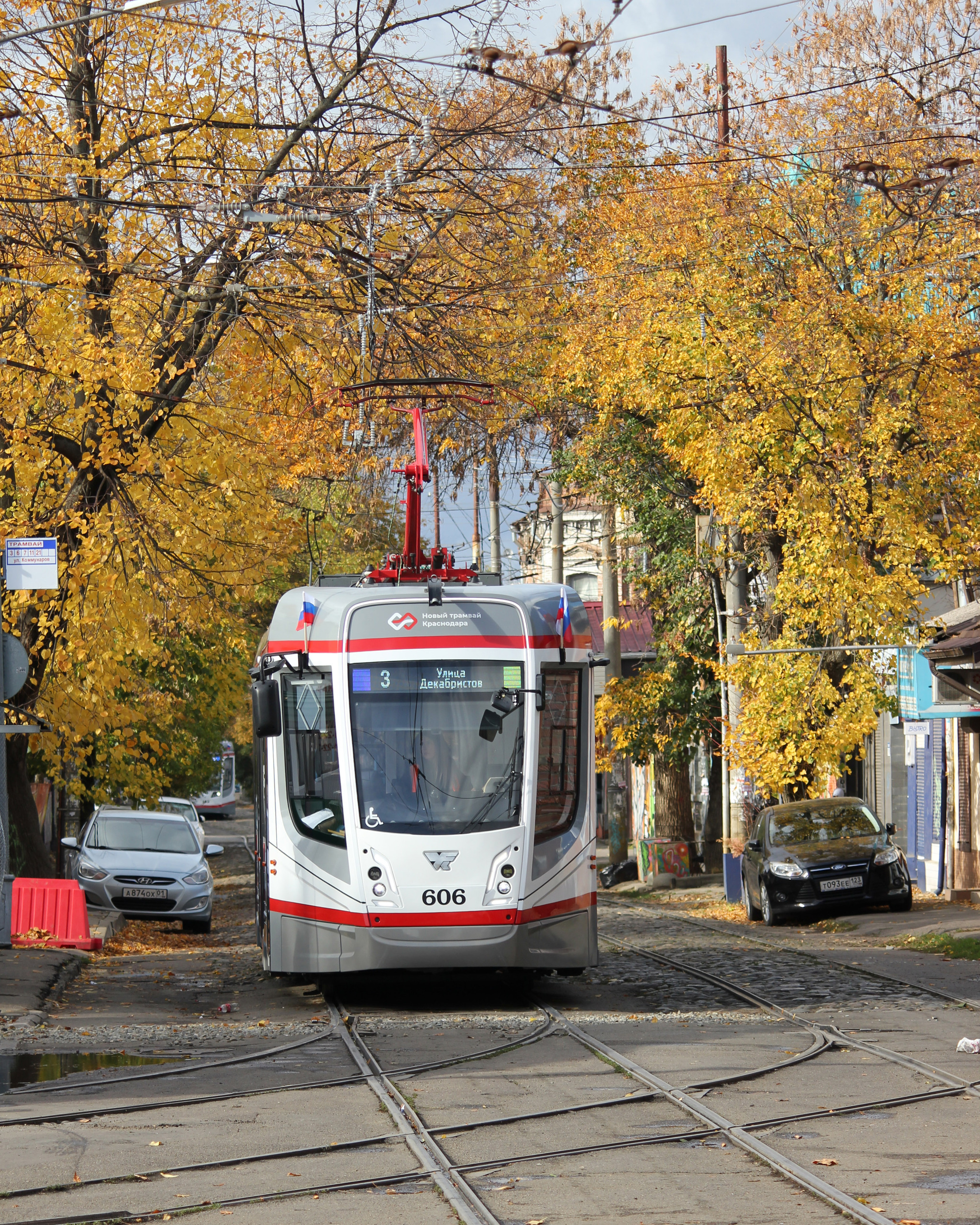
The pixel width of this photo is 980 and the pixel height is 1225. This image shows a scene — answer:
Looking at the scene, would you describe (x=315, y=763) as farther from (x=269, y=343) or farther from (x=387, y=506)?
(x=387, y=506)

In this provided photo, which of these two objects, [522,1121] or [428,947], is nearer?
[522,1121]

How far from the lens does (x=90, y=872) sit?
24.6 meters

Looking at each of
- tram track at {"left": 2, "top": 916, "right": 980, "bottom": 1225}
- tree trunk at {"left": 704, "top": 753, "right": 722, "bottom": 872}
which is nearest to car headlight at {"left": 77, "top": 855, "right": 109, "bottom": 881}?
tram track at {"left": 2, "top": 916, "right": 980, "bottom": 1225}

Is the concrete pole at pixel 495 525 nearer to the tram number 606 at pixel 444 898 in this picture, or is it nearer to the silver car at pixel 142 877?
the silver car at pixel 142 877

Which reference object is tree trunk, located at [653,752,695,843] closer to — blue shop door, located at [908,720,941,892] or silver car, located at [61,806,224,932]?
blue shop door, located at [908,720,941,892]

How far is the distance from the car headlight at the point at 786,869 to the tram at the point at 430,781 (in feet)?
32.5

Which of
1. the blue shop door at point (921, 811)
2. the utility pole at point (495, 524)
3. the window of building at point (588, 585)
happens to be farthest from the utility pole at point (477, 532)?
the window of building at point (588, 585)

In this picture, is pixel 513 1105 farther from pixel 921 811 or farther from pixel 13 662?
Result: pixel 921 811

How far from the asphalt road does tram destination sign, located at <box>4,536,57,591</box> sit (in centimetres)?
357

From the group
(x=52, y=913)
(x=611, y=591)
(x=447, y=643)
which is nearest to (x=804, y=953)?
(x=447, y=643)

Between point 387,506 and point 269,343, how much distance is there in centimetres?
1178

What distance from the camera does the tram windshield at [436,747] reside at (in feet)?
42.8

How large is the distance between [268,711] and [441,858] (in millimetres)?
1847

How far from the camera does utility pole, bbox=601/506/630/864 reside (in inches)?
1344
